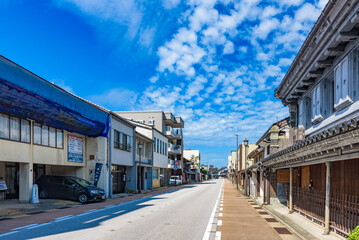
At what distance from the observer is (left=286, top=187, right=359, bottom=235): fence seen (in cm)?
827

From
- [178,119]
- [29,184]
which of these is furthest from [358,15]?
[178,119]

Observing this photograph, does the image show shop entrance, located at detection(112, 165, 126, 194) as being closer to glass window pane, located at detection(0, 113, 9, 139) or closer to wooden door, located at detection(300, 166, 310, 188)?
glass window pane, located at detection(0, 113, 9, 139)

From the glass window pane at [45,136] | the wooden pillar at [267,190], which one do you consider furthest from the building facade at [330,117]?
the glass window pane at [45,136]

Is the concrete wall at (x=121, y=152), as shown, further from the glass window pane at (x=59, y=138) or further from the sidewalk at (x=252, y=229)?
the sidewalk at (x=252, y=229)

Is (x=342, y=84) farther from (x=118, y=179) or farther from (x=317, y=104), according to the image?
(x=118, y=179)

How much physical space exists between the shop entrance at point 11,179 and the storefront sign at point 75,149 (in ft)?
12.0

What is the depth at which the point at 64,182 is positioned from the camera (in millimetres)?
21406

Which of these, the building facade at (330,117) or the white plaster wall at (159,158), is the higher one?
the building facade at (330,117)

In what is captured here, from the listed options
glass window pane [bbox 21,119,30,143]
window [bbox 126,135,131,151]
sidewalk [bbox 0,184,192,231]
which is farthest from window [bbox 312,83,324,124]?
window [bbox 126,135,131,151]

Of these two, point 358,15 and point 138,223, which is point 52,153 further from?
point 358,15

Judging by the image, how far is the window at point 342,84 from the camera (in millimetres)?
9398

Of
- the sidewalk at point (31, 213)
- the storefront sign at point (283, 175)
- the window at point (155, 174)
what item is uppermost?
the storefront sign at point (283, 175)

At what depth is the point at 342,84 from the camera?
32.2 ft

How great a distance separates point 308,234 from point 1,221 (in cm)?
1141
